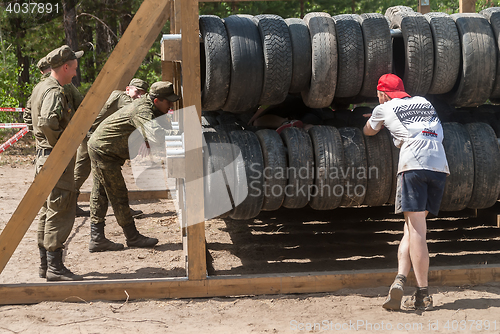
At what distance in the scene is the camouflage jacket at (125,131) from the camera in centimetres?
520

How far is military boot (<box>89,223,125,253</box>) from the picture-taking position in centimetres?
585

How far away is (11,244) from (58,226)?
0.59m

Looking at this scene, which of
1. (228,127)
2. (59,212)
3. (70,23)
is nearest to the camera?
(59,212)

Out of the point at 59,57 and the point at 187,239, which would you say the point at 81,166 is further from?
the point at 187,239

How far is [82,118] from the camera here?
4.16 metres

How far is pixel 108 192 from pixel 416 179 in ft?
10.9

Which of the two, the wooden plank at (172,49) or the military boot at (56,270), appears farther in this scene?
the military boot at (56,270)

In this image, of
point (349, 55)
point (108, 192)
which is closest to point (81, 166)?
point (108, 192)

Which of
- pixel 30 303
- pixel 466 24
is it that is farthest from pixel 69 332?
pixel 466 24

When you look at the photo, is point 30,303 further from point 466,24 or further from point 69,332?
point 466,24

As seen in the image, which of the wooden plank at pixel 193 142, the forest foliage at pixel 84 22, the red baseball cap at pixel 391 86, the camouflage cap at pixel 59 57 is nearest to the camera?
the wooden plank at pixel 193 142

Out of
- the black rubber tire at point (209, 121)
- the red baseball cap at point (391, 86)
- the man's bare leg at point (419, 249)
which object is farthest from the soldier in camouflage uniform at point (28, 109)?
the man's bare leg at point (419, 249)

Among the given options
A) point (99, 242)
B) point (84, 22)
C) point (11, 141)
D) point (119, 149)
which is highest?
point (84, 22)

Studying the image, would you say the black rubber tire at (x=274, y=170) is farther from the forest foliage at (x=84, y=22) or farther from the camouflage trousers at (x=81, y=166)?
the forest foliage at (x=84, y=22)
